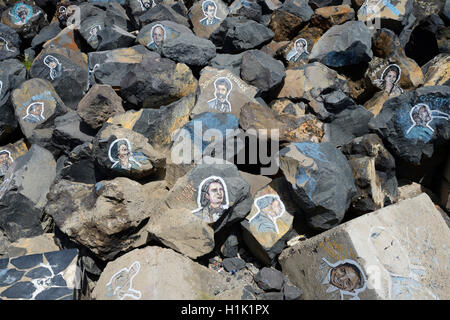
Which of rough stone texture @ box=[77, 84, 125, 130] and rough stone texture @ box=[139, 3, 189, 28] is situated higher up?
rough stone texture @ box=[139, 3, 189, 28]

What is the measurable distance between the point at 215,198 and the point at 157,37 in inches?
99.8

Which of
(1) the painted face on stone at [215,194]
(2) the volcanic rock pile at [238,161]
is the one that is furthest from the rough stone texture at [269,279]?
(1) the painted face on stone at [215,194]

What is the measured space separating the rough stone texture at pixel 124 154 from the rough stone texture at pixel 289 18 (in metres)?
2.68

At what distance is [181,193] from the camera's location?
2764mm

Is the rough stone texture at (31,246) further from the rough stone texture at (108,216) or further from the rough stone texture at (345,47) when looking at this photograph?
the rough stone texture at (345,47)

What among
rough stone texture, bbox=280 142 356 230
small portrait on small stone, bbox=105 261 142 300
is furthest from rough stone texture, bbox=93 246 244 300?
rough stone texture, bbox=280 142 356 230

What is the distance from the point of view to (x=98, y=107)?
3.44 metres

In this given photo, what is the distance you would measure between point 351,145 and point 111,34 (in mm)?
3314

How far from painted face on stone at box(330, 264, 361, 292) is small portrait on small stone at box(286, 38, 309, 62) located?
9.30 ft

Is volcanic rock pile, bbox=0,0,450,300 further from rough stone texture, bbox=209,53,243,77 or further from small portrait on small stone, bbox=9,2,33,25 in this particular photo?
small portrait on small stone, bbox=9,2,33,25

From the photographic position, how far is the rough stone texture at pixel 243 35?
13.9ft

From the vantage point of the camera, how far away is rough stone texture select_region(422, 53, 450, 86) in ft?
12.1

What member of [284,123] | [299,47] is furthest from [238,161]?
[299,47]

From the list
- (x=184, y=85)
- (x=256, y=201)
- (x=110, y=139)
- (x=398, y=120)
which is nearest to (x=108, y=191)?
(x=110, y=139)
